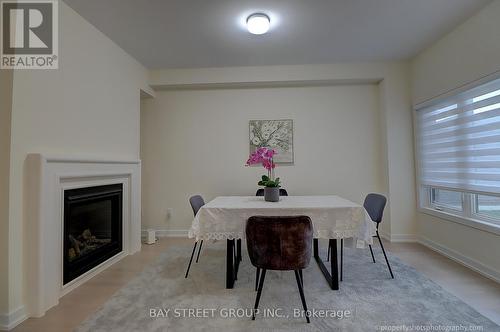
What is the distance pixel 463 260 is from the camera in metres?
2.68

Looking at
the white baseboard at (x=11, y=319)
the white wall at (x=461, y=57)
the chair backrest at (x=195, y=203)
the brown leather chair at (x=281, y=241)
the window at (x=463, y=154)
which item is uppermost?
the white wall at (x=461, y=57)

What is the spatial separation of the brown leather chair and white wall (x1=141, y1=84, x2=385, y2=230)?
2.22m

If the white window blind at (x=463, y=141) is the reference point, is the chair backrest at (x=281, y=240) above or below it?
below

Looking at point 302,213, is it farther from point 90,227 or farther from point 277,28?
point 90,227

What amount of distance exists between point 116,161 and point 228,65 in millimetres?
2105

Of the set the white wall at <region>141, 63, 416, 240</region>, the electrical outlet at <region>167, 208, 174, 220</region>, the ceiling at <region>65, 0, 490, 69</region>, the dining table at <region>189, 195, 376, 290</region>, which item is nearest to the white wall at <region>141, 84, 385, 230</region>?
the electrical outlet at <region>167, 208, 174, 220</region>

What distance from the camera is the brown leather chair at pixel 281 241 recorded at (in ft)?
5.50

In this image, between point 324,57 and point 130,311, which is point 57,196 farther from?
point 324,57

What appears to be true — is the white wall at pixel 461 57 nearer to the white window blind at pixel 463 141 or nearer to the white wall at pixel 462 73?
the white wall at pixel 462 73

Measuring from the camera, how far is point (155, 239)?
3.79m

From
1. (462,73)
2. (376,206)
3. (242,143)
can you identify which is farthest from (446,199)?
(242,143)

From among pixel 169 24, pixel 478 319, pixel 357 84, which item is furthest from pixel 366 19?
pixel 478 319

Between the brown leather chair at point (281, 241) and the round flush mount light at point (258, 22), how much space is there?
195 cm

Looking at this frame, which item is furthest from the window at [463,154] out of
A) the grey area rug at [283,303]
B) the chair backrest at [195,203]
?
the chair backrest at [195,203]
